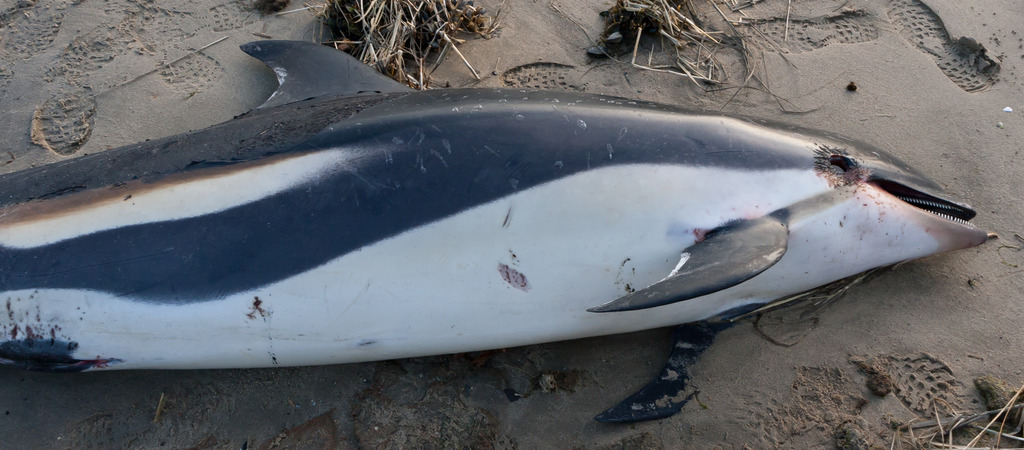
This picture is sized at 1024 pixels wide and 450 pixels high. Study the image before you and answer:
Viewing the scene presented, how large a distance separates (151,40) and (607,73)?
8.88 ft

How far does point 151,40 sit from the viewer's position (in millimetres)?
3621

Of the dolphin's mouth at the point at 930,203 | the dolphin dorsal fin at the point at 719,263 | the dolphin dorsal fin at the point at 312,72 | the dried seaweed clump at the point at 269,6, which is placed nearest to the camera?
the dolphin dorsal fin at the point at 719,263

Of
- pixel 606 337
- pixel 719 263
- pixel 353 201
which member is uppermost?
pixel 353 201

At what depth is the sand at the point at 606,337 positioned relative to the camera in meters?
2.41

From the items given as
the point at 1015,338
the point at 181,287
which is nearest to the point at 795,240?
the point at 1015,338

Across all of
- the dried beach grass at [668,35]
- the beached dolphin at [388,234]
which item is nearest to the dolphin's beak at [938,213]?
the beached dolphin at [388,234]

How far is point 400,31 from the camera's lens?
3.45m

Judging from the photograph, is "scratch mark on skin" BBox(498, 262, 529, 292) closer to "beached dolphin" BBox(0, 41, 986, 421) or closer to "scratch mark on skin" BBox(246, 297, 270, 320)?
"beached dolphin" BBox(0, 41, 986, 421)

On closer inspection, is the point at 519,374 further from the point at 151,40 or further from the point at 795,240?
the point at 151,40

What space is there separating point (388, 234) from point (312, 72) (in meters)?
1.46

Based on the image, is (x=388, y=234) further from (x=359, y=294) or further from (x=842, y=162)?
(x=842, y=162)

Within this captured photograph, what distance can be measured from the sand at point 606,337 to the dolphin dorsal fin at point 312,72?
8.0 inches

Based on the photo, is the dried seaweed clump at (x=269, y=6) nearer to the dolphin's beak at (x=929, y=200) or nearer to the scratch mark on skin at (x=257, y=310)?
the scratch mark on skin at (x=257, y=310)

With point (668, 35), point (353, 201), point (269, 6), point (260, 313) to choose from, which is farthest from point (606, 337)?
point (269, 6)
